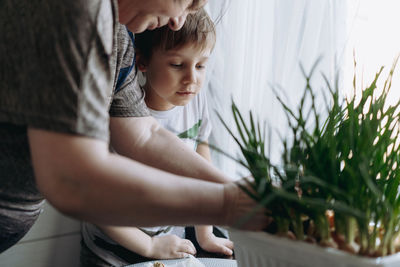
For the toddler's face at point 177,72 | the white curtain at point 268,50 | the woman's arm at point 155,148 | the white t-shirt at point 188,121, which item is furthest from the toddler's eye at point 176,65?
the woman's arm at point 155,148

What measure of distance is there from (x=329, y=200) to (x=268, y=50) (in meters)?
1.04

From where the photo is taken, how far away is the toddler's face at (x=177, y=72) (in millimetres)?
1179

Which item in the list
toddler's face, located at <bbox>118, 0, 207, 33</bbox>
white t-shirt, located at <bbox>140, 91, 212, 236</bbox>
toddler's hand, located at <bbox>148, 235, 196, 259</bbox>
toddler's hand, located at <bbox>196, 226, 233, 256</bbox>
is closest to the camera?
toddler's face, located at <bbox>118, 0, 207, 33</bbox>

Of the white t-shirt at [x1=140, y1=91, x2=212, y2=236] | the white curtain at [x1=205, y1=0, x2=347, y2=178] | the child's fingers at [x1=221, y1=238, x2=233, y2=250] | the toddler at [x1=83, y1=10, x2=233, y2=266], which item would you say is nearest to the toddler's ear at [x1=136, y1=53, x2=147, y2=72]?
the toddler at [x1=83, y1=10, x2=233, y2=266]

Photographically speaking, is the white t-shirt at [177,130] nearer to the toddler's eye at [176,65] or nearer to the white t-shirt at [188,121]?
the white t-shirt at [188,121]

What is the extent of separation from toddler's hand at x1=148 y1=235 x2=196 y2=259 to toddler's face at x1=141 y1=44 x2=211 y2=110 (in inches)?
15.2

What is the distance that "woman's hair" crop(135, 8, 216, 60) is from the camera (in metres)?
1.16

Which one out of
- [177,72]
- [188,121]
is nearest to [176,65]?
[177,72]

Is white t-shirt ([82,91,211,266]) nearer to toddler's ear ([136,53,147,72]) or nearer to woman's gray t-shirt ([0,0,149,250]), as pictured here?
toddler's ear ([136,53,147,72])

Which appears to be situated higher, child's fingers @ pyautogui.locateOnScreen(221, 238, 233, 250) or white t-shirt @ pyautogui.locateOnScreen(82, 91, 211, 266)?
white t-shirt @ pyautogui.locateOnScreen(82, 91, 211, 266)

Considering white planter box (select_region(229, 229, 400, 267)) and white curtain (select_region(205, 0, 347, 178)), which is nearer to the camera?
white planter box (select_region(229, 229, 400, 267))

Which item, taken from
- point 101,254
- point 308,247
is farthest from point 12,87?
point 101,254

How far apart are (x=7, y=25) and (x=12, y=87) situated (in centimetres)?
9

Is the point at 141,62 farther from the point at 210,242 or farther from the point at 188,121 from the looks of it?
the point at 210,242
